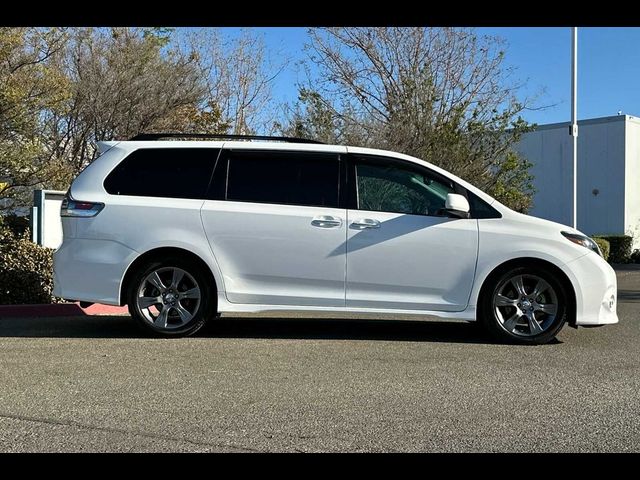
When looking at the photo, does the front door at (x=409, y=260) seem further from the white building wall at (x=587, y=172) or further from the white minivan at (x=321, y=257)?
the white building wall at (x=587, y=172)

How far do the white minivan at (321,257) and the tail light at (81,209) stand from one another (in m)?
0.01

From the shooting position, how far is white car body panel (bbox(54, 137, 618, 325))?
22.2 feet

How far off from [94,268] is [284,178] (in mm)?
2088

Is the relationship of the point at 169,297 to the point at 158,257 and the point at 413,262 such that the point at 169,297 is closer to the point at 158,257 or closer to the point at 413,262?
the point at 158,257

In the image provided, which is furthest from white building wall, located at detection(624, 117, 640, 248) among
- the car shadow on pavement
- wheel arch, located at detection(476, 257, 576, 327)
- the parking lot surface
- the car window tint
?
the car window tint

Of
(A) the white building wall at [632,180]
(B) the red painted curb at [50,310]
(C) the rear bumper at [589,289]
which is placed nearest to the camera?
(C) the rear bumper at [589,289]

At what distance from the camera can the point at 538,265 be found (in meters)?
6.73

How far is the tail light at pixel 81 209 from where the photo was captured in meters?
6.85

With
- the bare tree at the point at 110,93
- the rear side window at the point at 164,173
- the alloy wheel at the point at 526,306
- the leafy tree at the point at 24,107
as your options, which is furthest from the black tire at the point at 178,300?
the bare tree at the point at 110,93

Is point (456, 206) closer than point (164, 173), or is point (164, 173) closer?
point (456, 206)

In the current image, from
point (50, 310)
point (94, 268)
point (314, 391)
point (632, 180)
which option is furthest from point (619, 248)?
point (314, 391)

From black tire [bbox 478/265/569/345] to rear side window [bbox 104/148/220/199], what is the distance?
304cm
